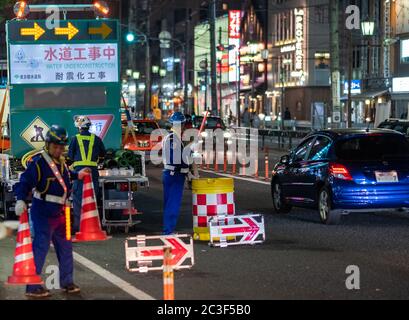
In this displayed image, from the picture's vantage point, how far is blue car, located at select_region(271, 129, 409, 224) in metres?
15.1

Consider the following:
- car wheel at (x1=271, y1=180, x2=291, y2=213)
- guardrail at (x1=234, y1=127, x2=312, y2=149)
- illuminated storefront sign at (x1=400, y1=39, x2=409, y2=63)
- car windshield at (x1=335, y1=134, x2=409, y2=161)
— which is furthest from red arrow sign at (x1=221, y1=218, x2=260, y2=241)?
illuminated storefront sign at (x1=400, y1=39, x2=409, y2=63)

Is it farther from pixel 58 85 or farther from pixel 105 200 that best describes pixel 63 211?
pixel 58 85

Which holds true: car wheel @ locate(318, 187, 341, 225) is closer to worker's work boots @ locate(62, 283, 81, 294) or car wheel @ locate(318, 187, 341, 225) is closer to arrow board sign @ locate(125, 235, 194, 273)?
arrow board sign @ locate(125, 235, 194, 273)

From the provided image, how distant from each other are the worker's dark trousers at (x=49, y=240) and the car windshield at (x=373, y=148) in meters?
6.79

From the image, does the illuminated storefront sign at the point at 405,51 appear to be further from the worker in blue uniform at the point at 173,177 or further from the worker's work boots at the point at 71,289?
the worker's work boots at the point at 71,289

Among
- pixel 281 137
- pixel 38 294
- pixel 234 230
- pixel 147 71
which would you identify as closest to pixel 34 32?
pixel 234 230

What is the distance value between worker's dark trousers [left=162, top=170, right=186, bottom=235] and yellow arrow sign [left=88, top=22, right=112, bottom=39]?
395cm

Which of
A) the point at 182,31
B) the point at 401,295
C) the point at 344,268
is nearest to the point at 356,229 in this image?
the point at 344,268

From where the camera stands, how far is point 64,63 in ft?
55.1

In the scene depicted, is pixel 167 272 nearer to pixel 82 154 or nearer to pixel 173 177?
pixel 173 177

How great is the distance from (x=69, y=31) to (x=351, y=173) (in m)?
5.65

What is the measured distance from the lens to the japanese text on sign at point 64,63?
16.5 metres

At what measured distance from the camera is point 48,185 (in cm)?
966
